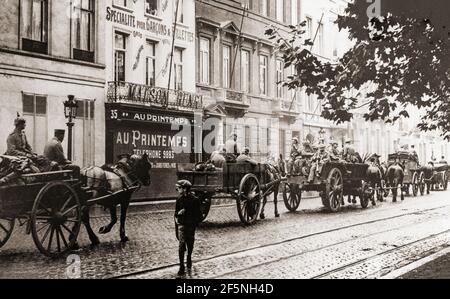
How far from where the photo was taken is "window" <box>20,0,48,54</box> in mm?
6668

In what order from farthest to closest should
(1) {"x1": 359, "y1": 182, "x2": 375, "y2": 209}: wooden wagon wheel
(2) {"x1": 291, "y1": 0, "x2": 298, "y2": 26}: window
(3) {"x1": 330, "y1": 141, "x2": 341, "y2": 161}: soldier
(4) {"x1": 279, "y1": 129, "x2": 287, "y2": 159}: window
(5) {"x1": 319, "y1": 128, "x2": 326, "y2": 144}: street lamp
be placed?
(1) {"x1": 359, "y1": 182, "x2": 375, "y2": 209}: wooden wagon wheel
(3) {"x1": 330, "y1": 141, "x2": 341, "y2": 161}: soldier
(5) {"x1": 319, "y1": 128, "x2": 326, "y2": 144}: street lamp
(4) {"x1": 279, "y1": 129, "x2": 287, "y2": 159}: window
(2) {"x1": 291, "y1": 0, "x2": 298, "y2": 26}: window

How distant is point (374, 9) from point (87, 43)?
354 centimetres

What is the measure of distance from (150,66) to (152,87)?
291 millimetres

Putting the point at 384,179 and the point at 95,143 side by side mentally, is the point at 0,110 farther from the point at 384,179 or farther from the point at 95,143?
the point at 384,179

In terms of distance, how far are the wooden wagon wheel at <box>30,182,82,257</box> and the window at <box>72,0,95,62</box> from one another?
1664 millimetres

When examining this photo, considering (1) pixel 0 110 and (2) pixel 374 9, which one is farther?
(2) pixel 374 9

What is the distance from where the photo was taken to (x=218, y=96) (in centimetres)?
807

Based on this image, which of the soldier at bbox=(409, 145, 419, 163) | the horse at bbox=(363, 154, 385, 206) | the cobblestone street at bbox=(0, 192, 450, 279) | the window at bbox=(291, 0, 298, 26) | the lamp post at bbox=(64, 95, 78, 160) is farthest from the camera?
the soldier at bbox=(409, 145, 419, 163)

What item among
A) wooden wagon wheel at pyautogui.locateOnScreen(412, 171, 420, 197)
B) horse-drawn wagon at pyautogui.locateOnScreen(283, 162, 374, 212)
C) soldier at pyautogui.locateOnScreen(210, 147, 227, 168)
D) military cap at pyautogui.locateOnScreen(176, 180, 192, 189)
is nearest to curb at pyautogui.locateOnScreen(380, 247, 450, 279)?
military cap at pyautogui.locateOnScreen(176, 180, 192, 189)

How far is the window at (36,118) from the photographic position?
245 inches

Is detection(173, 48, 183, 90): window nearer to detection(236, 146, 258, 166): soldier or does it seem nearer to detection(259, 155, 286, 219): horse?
detection(236, 146, 258, 166): soldier

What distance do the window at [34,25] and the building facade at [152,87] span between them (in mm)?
830
